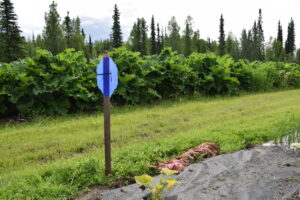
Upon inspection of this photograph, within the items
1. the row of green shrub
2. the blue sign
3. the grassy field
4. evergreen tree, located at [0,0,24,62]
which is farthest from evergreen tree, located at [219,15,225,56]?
the blue sign

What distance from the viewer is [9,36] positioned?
1163 inches

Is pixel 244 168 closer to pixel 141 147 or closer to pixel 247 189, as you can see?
pixel 247 189

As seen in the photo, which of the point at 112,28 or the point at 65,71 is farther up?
the point at 112,28

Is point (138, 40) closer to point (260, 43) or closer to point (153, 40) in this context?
point (153, 40)

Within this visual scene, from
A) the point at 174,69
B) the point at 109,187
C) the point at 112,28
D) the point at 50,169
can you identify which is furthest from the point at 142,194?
the point at 112,28

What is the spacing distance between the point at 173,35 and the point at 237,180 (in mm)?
53125

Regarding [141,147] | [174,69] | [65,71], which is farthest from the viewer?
[174,69]

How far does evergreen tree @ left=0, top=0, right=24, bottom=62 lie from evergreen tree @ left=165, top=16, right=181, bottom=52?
2913 cm

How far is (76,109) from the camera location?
21.3 ft

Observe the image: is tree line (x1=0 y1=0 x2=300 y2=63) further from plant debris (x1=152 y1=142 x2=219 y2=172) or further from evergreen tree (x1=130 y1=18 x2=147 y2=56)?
plant debris (x1=152 y1=142 x2=219 y2=172)

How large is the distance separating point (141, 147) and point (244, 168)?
1.34 metres

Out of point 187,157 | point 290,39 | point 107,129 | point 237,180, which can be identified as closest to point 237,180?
point 237,180

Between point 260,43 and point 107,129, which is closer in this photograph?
Answer: point 107,129

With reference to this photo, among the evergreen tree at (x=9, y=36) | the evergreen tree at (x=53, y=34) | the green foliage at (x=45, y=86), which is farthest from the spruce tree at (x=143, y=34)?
the green foliage at (x=45, y=86)
